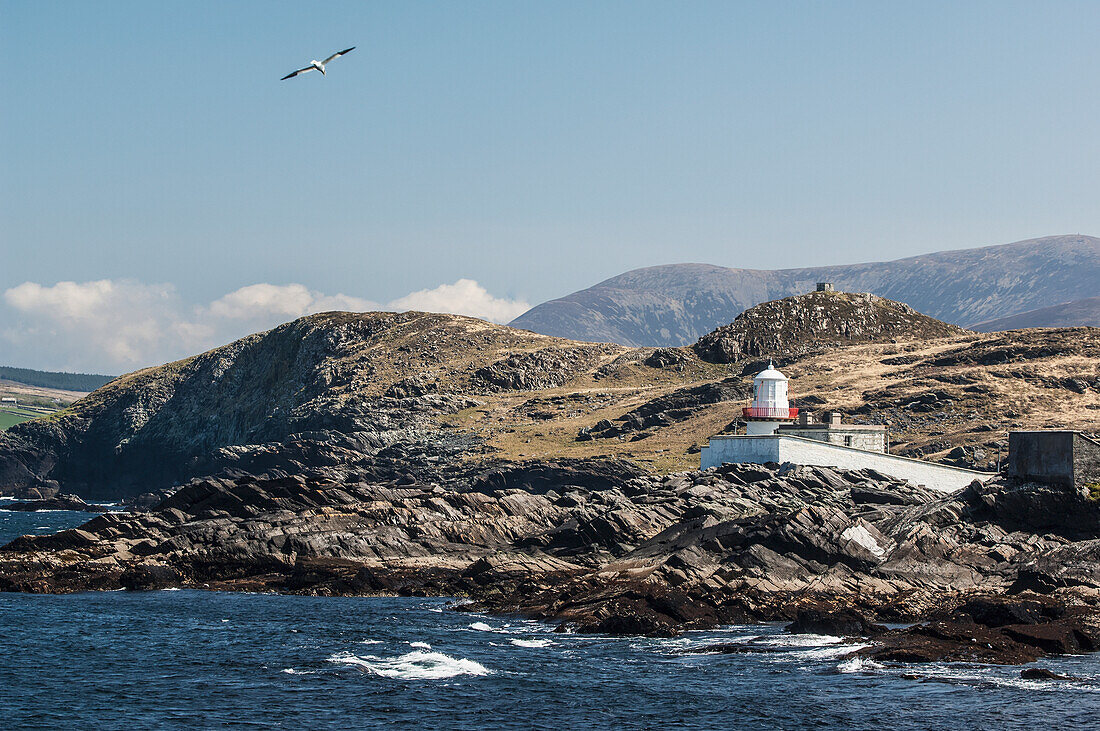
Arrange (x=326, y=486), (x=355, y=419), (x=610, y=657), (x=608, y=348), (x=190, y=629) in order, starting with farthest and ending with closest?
(x=608, y=348) < (x=355, y=419) < (x=326, y=486) < (x=190, y=629) < (x=610, y=657)

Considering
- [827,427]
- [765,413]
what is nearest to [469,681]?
[827,427]

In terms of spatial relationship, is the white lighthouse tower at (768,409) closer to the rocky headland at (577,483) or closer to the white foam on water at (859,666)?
the rocky headland at (577,483)

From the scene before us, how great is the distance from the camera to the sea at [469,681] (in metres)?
33.3

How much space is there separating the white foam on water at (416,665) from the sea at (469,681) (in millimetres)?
97

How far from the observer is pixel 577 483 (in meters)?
101

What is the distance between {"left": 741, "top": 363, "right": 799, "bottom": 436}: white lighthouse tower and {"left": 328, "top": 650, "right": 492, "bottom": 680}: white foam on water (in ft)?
145

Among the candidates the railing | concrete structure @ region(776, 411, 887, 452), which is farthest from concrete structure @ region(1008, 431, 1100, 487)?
the railing

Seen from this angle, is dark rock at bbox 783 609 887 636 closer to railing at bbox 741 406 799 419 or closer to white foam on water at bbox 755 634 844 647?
white foam on water at bbox 755 634 844 647

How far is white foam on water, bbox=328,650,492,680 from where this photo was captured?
1554 inches

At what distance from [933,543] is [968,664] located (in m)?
17.6

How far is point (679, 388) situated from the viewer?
459 feet

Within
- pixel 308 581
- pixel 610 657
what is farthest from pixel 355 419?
pixel 610 657

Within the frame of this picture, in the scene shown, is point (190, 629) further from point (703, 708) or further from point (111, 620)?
point (703, 708)

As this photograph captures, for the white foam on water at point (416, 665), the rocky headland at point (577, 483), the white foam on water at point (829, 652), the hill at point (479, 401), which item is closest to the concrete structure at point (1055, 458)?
the rocky headland at point (577, 483)
